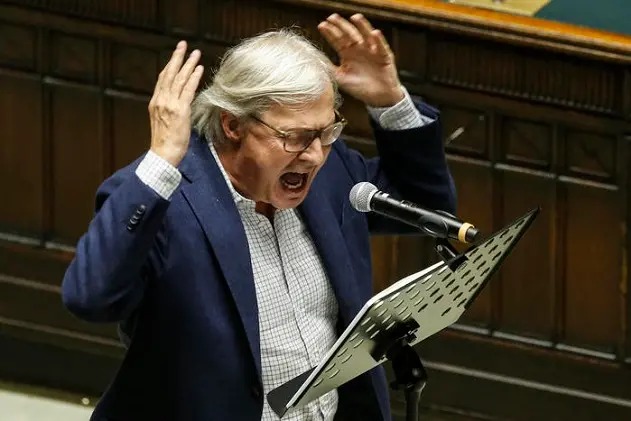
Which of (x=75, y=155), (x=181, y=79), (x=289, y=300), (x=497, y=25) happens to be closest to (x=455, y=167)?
(x=497, y=25)

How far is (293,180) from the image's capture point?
9.64 feet

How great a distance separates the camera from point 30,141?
4.69 meters

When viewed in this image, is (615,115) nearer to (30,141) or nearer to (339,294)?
(339,294)

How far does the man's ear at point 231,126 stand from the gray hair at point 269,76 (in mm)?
16

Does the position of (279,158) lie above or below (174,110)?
below

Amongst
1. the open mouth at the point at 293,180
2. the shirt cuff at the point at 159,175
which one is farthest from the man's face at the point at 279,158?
the shirt cuff at the point at 159,175

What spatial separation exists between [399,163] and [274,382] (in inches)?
22.0

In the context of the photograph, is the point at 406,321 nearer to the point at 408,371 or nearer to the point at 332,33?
the point at 408,371

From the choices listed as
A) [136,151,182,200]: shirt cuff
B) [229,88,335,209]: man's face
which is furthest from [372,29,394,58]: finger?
[136,151,182,200]: shirt cuff

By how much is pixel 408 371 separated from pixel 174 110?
2.08 ft

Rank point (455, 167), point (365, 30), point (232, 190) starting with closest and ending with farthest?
point (232, 190)
point (365, 30)
point (455, 167)

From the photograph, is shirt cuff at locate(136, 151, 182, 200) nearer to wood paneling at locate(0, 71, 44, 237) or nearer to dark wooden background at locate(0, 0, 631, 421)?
dark wooden background at locate(0, 0, 631, 421)

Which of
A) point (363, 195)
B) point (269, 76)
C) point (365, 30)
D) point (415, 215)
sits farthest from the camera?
point (365, 30)

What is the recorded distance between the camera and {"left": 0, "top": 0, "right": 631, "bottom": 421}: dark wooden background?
424cm
